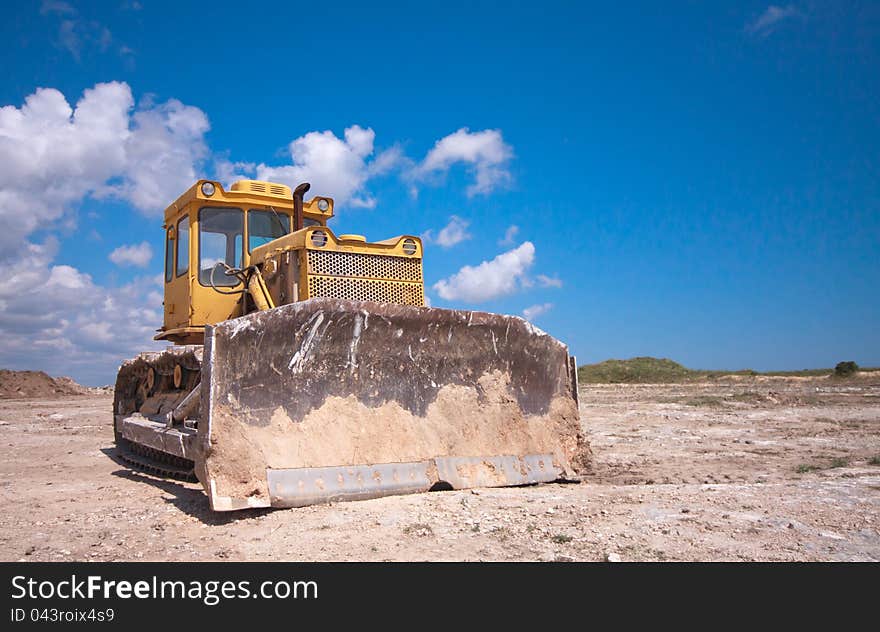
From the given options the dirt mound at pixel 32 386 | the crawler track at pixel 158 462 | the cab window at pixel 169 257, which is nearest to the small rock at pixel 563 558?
the crawler track at pixel 158 462

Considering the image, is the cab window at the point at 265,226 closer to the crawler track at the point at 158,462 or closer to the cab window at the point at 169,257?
the cab window at the point at 169,257

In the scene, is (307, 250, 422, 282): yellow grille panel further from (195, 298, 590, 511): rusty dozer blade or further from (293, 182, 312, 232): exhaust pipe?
(293, 182, 312, 232): exhaust pipe

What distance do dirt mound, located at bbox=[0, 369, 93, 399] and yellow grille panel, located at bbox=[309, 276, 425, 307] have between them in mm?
20942

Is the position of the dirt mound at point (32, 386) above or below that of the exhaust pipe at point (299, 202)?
below

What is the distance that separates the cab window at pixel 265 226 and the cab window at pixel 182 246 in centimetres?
73

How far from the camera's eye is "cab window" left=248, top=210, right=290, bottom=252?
22.5ft

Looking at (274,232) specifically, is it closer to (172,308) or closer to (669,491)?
(172,308)

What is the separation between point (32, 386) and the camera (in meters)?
23.2

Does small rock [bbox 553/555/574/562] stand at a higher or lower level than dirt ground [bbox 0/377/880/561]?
lower

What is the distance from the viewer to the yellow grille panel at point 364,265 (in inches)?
213

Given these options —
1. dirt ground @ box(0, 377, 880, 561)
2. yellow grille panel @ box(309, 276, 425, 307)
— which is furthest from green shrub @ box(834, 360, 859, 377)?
yellow grille panel @ box(309, 276, 425, 307)
